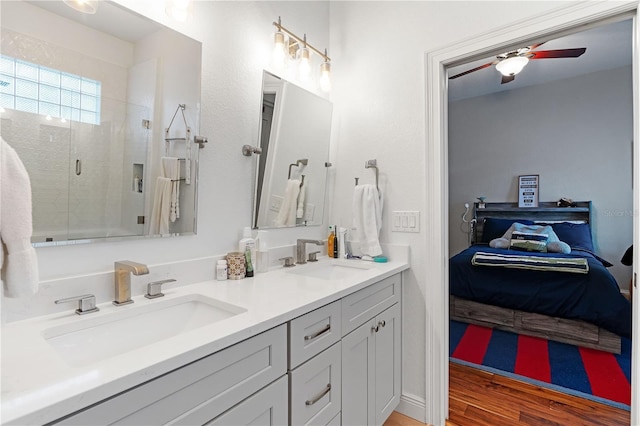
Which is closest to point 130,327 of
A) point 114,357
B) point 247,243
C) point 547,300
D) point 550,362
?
point 114,357

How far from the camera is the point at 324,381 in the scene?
1.20m

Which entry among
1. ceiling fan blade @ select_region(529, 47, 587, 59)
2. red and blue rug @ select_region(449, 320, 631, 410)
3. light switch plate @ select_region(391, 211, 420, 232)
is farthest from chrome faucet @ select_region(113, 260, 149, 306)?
ceiling fan blade @ select_region(529, 47, 587, 59)

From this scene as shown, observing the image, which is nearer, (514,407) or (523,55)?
(514,407)

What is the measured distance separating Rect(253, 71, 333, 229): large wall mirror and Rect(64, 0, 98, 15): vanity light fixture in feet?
2.49

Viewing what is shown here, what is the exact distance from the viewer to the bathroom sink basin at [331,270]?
1.76 m

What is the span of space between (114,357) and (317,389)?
0.71m

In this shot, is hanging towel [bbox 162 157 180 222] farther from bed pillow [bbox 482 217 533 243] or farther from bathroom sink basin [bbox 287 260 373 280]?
bed pillow [bbox 482 217 533 243]

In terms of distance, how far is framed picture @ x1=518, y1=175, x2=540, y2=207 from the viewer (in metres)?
4.35

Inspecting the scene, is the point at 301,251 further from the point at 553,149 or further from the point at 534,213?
the point at 553,149

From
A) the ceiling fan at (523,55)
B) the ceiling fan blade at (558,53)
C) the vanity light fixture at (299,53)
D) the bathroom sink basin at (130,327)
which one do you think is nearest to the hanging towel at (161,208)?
the bathroom sink basin at (130,327)

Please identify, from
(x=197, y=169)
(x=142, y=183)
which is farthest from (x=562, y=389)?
(x=142, y=183)

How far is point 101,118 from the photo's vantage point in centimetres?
110

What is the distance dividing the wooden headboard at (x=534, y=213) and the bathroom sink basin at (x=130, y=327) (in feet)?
14.4

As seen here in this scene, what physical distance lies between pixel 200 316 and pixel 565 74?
479 cm
